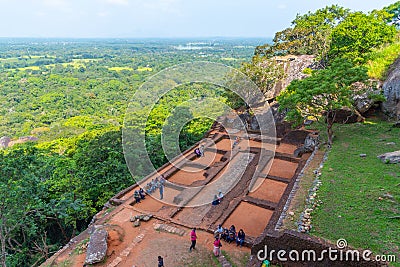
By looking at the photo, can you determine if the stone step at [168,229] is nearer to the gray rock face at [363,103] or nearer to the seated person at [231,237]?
the seated person at [231,237]

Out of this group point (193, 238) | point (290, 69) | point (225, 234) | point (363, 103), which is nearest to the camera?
point (193, 238)

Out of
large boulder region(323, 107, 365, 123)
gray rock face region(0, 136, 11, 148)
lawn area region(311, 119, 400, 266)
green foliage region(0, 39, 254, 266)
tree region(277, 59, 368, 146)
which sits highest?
tree region(277, 59, 368, 146)

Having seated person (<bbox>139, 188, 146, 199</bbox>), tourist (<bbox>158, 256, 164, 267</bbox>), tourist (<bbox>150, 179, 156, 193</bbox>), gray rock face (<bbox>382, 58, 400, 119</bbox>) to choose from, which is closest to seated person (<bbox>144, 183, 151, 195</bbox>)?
tourist (<bbox>150, 179, 156, 193</bbox>)

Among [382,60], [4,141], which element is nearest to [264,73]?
[382,60]

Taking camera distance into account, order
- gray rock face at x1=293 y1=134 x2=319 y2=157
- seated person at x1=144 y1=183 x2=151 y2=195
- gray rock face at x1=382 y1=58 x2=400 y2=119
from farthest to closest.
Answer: gray rock face at x1=293 y1=134 x2=319 y2=157 → gray rock face at x1=382 y1=58 x2=400 y2=119 → seated person at x1=144 y1=183 x2=151 y2=195

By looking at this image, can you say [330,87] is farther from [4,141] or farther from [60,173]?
[4,141]

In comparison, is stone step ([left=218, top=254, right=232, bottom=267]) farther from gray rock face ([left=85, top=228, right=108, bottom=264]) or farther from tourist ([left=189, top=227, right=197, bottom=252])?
gray rock face ([left=85, top=228, right=108, bottom=264])
